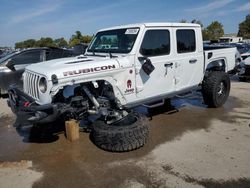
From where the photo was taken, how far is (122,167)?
394 centimetres

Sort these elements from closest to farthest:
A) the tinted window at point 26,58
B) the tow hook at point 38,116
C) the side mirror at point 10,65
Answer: the tow hook at point 38,116 → the side mirror at point 10,65 → the tinted window at point 26,58

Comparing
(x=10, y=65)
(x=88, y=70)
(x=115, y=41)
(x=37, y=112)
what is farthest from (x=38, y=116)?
(x=10, y=65)

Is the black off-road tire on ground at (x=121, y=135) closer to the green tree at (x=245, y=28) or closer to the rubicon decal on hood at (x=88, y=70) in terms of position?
the rubicon decal on hood at (x=88, y=70)

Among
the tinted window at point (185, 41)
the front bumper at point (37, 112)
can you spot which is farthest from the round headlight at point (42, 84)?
the tinted window at point (185, 41)

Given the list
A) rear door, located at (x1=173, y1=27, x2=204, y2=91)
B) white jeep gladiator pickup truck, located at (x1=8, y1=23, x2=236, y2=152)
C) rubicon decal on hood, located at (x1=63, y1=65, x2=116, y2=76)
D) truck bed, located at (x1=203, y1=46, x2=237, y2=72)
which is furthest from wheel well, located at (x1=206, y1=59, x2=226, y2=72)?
rubicon decal on hood, located at (x1=63, y1=65, x2=116, y2=76)

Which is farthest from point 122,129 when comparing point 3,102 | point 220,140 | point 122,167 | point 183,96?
point 3,102

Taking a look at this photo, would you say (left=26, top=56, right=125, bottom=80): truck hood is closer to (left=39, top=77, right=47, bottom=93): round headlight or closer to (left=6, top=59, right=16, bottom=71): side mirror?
(left=39, top=77, right=47, bottom=93): round headlight

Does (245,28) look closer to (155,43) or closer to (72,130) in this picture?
(155,43)

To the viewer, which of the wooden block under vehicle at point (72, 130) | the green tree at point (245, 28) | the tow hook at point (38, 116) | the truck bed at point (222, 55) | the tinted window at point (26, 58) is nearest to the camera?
the tow hook at point (38, 116)

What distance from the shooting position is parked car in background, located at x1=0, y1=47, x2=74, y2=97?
8352 mm

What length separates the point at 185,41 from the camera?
6.02 m

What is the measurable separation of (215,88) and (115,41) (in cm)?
276

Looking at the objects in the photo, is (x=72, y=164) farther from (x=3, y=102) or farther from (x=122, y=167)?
(x=3, y=102)

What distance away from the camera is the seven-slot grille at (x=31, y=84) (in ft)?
14.7
